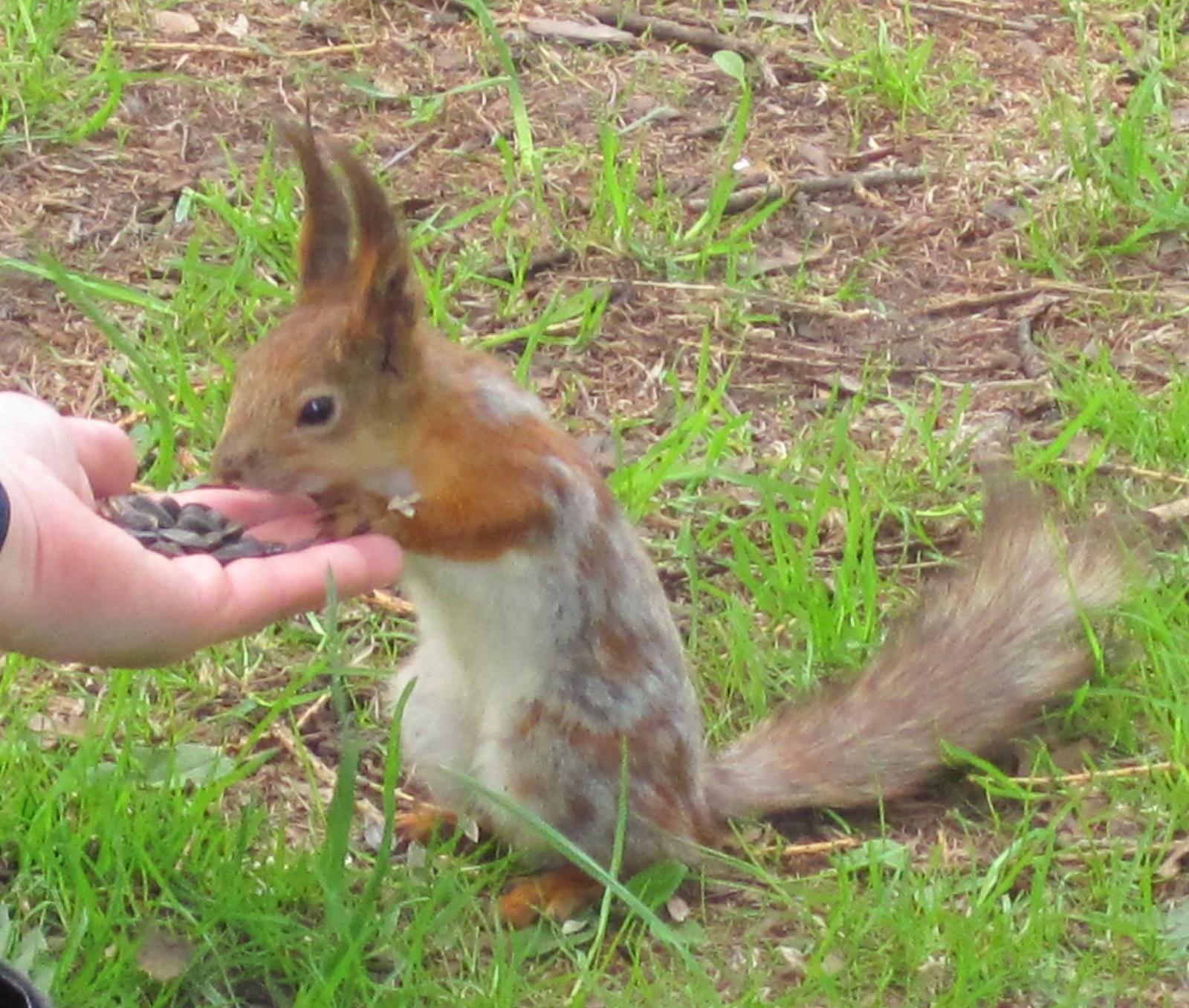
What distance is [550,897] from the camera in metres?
2.09

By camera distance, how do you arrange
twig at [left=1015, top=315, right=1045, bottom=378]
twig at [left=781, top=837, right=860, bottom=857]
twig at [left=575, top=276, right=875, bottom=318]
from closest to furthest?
twig at [left=781, top=837, right=860, bottom=857], twig at [left=1015, top=315, right=1045, bottom=378], twig at [left=575, top=276, right=875, bottom=318]

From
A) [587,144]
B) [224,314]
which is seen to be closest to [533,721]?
[224,314]

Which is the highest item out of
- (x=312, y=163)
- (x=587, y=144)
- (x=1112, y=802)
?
(x=312, y=163)

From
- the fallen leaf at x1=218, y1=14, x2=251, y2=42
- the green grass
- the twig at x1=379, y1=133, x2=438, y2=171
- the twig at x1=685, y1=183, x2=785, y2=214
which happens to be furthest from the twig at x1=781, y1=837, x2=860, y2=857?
the fallen leaf at x1=218, y1=14, x2=251, y2=42

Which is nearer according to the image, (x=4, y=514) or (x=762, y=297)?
(x=4, y=514)

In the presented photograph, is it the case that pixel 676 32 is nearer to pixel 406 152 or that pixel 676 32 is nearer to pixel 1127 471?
pixel 406 152

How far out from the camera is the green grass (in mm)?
1937

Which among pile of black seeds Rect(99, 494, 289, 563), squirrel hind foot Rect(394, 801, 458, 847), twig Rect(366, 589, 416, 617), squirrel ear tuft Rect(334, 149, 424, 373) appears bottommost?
squirrel hind foot Rect(394, 801, 458, 847)

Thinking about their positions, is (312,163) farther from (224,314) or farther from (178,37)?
(178,37)

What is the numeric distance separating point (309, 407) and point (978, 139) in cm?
180

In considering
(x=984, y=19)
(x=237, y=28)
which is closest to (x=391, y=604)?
(x=237, y=28)

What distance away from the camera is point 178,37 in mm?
3459

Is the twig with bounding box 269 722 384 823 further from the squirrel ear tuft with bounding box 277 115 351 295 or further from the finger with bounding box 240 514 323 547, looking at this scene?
the squirrel ear tuft with bounding box 277 115 351 295

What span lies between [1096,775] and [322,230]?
106cm
